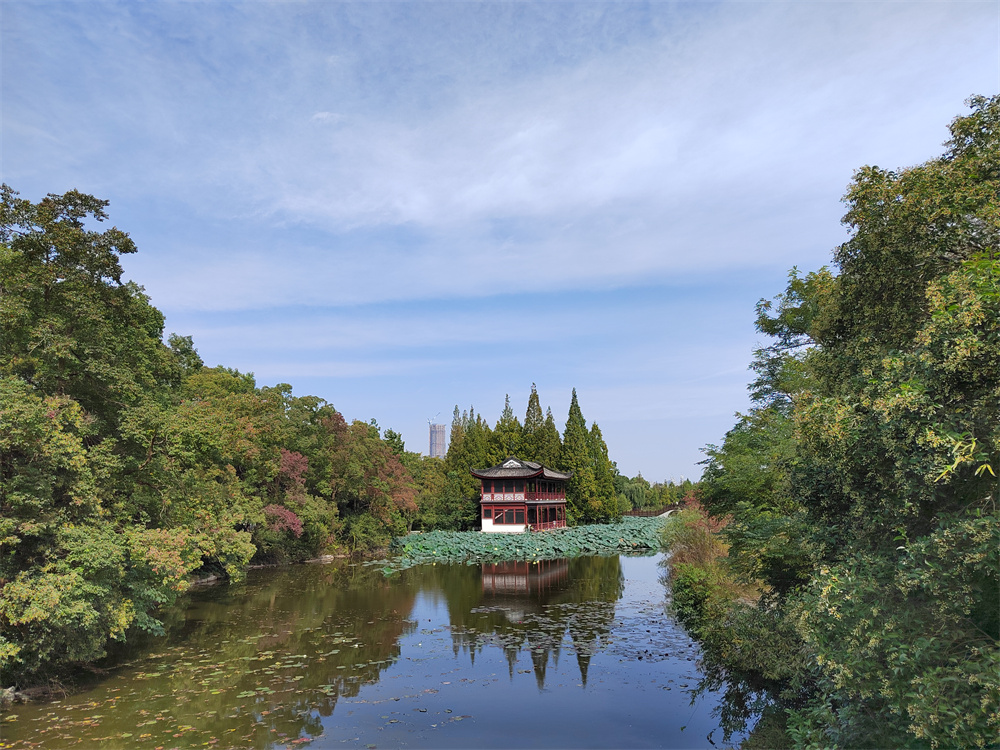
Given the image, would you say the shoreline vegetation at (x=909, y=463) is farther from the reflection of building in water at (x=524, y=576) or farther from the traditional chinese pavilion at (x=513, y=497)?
the traditional chinese pavilion at (x=513, y=497)

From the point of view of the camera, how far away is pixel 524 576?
915 inches

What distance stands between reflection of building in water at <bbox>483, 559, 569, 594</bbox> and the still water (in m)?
2.13

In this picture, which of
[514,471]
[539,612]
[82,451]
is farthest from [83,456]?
[514,471]

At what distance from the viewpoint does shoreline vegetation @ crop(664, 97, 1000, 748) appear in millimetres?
3502

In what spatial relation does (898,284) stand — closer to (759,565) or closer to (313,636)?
(759,565)

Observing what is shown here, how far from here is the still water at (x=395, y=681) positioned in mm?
8070

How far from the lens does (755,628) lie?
371 inches

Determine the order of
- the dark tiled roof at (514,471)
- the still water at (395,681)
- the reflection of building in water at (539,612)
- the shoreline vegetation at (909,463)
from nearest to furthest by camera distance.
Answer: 1. the shoreline vegetation at (909,463)
2. the still water at (395,681)
3. the reflection of building in water at (539,612)
4. the dark tiled roof at (514,471)

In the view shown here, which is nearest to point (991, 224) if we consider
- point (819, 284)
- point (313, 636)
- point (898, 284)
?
point (898, 284)

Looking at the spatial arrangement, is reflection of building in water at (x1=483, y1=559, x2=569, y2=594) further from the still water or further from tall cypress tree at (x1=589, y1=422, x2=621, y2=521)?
tall cypress tree at (x1=589, y1=422, x2=621, y2=521)

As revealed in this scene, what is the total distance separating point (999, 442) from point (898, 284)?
2130 millimetres

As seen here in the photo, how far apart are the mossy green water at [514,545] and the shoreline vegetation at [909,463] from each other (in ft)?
78.0

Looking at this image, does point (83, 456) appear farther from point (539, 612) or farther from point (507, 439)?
point (507, 439)

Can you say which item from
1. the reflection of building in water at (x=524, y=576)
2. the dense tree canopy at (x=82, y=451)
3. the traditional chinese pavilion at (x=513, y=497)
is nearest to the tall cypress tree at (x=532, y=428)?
the traditional chinese pavilion at (x=513, y=497)
